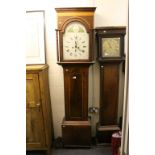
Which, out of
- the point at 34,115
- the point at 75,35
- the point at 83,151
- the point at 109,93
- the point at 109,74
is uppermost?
the point at 75,35

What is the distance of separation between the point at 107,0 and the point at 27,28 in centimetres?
120

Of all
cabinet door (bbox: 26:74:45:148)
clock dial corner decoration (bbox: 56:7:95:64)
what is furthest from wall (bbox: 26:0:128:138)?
cabinet door (bbox: 26:74:45:148)

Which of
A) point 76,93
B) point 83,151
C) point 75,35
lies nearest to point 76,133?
point 83,151

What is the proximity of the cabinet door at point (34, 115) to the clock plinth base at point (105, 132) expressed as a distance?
32.4 inches

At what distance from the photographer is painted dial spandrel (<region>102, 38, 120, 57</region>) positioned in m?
2.64

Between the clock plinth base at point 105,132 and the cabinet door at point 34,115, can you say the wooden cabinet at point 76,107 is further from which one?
the cabinet door at point 34,115

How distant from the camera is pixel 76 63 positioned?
2568 mm

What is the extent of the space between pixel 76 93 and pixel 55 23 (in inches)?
41.7

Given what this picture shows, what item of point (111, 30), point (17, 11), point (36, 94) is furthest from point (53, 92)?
point (17, 11)

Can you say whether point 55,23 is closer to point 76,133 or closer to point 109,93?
point 109,93

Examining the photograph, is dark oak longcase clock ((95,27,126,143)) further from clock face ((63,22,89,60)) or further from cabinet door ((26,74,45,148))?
cabinet door ((26,74,45,148))

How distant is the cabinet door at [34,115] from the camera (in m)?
2.41

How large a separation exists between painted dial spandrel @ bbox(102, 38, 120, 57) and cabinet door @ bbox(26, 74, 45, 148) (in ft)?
3.29
